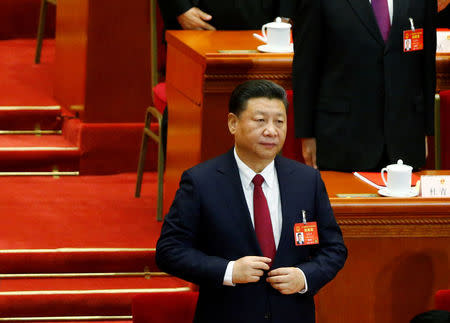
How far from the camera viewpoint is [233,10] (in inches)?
169

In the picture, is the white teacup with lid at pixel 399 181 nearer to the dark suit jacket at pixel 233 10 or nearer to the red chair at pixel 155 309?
the red chair at pixel 155 309

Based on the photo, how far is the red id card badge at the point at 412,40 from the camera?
324cm

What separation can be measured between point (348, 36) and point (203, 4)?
1.16 m

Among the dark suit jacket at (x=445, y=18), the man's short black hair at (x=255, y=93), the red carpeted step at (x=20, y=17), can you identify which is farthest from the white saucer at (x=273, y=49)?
the red carpeted step at (x=20, y=17)

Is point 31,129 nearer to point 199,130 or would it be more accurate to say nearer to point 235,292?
point 199,130

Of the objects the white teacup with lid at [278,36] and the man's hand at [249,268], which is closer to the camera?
the man's hand at [249,268]

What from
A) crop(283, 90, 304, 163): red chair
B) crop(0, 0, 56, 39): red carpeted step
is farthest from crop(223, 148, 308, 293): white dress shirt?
crop(0, 0, 56, 39): red carpeted step

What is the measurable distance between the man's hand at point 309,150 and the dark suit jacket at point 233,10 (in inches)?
42.0

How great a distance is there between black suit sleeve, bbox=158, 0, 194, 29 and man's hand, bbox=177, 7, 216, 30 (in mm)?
19

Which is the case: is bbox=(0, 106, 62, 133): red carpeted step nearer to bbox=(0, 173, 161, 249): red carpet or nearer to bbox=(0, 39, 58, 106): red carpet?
bbox=(0, 39, 58, 106): red carpet

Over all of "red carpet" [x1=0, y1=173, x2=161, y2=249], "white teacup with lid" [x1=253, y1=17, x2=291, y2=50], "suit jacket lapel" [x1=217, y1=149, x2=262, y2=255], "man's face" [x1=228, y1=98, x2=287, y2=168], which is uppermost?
"white teacup with lid" [x1=253, y1=17, x2=291, y2=50]

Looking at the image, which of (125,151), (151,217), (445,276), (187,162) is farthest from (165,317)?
(125,151)

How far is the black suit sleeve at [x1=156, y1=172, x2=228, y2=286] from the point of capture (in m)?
2.35

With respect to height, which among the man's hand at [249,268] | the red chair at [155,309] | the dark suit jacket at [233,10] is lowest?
the red chair at [155,309]
